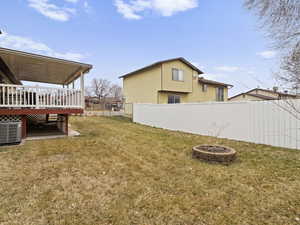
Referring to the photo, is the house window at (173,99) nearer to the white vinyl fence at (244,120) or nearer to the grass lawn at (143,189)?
the white vinyl fence at (244,120)

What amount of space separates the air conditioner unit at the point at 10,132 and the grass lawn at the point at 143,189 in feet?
2.27

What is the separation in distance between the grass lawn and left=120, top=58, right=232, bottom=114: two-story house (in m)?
11.9

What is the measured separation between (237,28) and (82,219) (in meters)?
8.24

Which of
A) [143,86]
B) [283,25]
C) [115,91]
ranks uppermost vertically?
[115,91]

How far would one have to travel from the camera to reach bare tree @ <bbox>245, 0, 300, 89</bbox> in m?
3.86

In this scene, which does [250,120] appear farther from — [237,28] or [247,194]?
[247,194]

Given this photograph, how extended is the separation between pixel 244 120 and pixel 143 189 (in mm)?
6118

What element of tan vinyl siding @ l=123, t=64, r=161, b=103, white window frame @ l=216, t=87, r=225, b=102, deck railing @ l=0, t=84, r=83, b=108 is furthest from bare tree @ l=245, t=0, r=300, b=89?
white window frame @ l=216, t=87, r=225, b=102

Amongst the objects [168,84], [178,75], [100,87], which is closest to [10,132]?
[168,84]

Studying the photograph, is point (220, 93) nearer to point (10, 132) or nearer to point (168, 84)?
point (168, 84)

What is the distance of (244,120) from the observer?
24.3 feet

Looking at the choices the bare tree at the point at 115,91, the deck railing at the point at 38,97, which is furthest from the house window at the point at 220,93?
the bare tree at the point at 115,91

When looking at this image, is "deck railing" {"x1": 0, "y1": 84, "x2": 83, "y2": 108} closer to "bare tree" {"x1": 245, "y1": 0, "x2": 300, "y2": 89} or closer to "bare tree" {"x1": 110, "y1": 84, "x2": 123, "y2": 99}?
"bare tree" {"x1": 245, "y1": 0, "x2": 300, "y2": 89}

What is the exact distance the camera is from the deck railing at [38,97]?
22.4ft
